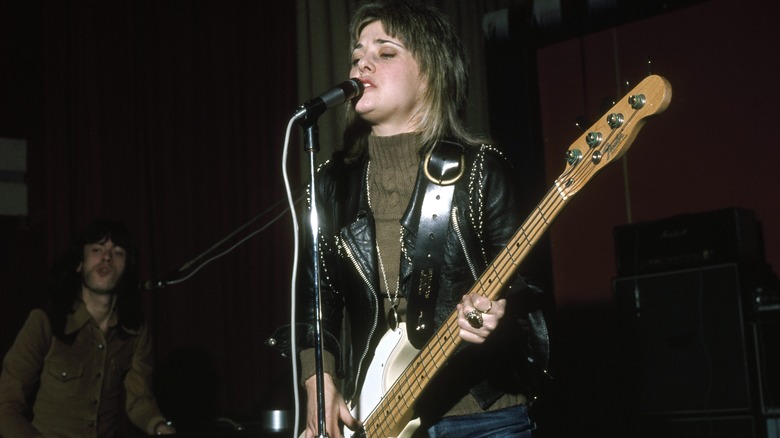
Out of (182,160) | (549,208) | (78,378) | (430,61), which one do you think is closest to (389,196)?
(430,61)

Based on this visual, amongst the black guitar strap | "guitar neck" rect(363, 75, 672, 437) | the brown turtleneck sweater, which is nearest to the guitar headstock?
"guitar neck" rect(363, 75, 672, 437)

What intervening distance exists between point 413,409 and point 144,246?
A: 3.16 m

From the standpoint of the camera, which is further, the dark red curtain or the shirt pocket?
the dark red curtain

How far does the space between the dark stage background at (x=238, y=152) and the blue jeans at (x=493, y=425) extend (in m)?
2.61

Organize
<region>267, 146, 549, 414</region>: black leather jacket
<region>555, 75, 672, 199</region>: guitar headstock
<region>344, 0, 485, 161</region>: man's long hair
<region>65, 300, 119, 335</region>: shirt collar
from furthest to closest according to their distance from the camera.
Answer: <region>65, 300, 119, 335</region>: shirt collar, <region>344, 0, 485, 161</region>: man's long hair, <region>267, 146, 549, 414</region>: black leather jacket, <region>555, 75, 672, 199</region>: guitar headstock

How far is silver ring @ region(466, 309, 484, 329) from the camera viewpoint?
1.80m

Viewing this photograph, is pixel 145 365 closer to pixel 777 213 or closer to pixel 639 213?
pixel 639 213

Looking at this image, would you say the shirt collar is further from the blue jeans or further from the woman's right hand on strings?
the blue jeans

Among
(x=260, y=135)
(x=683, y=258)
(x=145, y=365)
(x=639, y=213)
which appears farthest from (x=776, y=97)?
(x=145, y=365)

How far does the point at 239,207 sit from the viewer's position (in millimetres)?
4969

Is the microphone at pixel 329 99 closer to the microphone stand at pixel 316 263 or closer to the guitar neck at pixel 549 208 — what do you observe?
the microphone stand at pixel 316 263

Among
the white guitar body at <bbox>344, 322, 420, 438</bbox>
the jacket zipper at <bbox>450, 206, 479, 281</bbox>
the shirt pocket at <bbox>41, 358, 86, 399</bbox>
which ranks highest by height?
the jacket zipper at <bbox>450, 206, 479, 281</bbox>

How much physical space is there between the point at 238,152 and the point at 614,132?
11.3 feet

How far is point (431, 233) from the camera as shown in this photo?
204 centimetres
